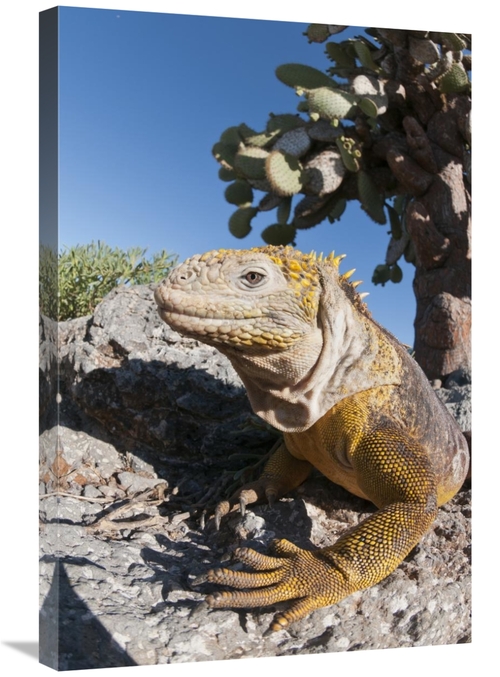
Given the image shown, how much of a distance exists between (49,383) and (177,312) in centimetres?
69

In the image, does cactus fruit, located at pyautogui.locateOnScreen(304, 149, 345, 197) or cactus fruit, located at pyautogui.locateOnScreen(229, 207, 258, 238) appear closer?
cactus fruit, located at pyautogui.locateOnScreen(304, 149, 345, 197)

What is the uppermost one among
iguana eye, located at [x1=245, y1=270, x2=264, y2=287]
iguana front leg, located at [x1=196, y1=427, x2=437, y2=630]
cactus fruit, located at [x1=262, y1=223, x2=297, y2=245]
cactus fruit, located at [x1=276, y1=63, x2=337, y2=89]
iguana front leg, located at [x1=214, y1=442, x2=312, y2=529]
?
cactus fruit, located at [x1=276, y1=63, x2=337, y2=89]

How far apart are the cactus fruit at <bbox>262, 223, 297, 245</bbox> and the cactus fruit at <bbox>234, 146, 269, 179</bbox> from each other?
0.46 meters

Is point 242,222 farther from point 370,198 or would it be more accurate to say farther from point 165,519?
point 165,519

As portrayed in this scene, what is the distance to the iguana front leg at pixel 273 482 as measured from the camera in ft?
12.7

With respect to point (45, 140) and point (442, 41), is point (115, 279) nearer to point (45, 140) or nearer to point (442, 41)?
point (45, 140)

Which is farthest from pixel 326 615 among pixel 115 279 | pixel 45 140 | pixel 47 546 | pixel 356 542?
pixel 115 279

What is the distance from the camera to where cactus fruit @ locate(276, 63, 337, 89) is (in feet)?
19.1

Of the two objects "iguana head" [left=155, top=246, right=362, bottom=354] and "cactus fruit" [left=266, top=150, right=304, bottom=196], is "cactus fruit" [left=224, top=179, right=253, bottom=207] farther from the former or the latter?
"iguana head" [left=155, top=246, right=362, bottom=354]

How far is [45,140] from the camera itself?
3131 mm

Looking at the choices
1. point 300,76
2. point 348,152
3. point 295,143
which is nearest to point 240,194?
point 295,143

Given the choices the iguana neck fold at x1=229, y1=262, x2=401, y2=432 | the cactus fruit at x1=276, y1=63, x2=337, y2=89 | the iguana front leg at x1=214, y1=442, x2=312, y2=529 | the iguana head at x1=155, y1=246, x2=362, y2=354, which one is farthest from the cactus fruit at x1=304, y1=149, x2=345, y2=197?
the iguana head at x1=155, y1=246, x2=362, y2=354

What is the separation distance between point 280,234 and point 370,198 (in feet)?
2.75

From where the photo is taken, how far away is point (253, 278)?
304 centimetres
